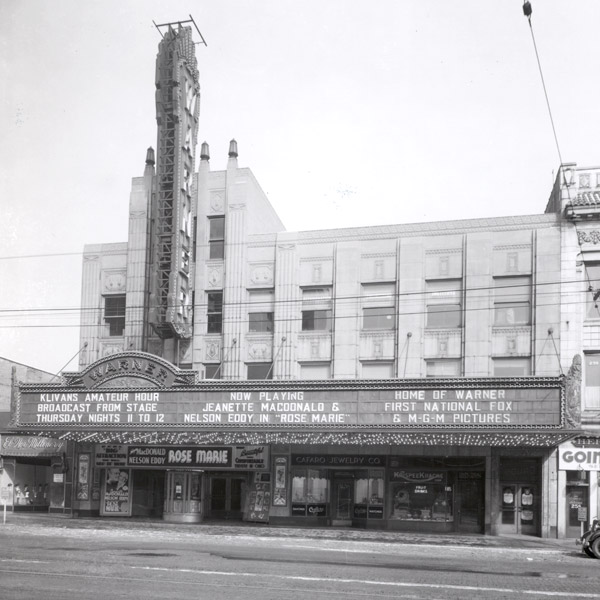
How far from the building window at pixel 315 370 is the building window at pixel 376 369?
4.84ft

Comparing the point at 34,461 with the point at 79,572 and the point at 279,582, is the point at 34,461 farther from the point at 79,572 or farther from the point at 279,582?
the point at 279,582

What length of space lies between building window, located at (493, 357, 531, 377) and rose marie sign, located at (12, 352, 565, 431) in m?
3.08

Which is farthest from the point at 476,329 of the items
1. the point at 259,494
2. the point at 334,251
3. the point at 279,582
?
the point at 279,582

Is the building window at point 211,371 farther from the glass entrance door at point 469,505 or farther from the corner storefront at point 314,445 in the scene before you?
the glass entrance door at point 469,505

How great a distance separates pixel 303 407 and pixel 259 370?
4.37 metres

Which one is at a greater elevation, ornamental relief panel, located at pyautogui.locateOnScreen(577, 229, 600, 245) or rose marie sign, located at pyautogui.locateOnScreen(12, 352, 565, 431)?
ornamental relief panel, located at pyautogui.locateOnScreen(577, 229, 600, 245)

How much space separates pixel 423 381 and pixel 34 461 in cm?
2134

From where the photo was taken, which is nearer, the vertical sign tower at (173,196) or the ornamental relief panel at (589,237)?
the ornamental relief panel at (589,237)

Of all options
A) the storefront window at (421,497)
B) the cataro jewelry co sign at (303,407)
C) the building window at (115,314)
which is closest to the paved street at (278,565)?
the storefront window at (421,497)

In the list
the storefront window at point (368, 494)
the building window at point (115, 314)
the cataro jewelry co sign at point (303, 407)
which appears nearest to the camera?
the cataro jewelry co sign at point (303, 407)

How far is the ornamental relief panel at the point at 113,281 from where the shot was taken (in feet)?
122

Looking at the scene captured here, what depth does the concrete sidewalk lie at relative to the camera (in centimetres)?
2764

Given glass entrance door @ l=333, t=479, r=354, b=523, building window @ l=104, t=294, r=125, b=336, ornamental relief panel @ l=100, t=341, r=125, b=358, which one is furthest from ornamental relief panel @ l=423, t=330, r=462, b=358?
building window @ l=104, t=294, r=125, b=336

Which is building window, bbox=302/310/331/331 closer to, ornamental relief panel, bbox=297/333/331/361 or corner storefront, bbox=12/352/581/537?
ornamental relief panel, bbox=297/333/331/361
